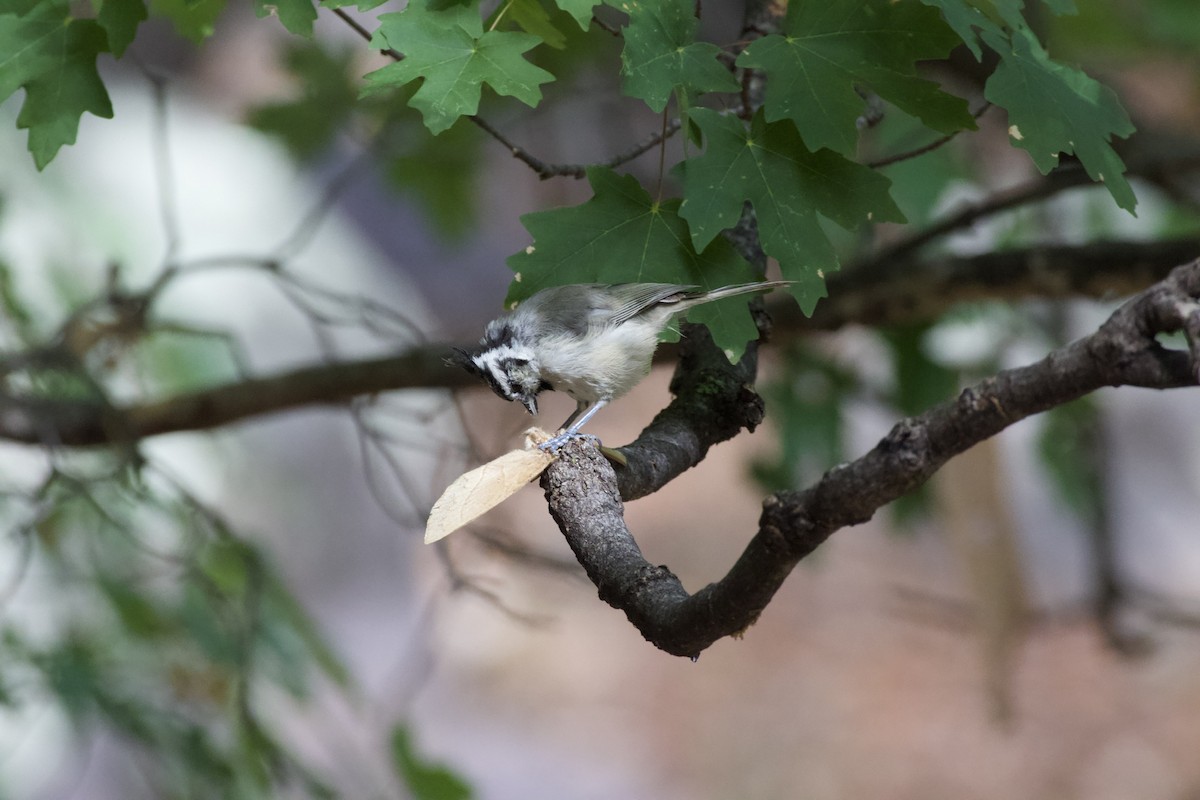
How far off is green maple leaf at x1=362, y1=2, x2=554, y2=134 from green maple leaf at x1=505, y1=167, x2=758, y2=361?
0.61 feet

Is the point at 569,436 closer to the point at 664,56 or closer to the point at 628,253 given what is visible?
the point at 628,253

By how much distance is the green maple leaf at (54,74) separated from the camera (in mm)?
1686

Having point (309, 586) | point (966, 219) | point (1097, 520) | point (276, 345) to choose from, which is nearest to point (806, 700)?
point (1097, 520)

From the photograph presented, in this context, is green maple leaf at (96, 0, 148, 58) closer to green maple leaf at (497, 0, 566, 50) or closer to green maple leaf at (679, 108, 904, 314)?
green maple leaf at (497, 0, 566, 50)

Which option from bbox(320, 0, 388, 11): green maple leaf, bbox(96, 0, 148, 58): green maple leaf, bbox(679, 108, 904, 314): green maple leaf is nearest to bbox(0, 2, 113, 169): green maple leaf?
bbox(96, 0, 148, 58): green maple leaf

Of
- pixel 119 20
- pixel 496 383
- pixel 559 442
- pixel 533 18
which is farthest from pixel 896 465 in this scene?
pixel 119 20

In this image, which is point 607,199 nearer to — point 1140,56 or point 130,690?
point 130,690

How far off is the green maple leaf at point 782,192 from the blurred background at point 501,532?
1130mm

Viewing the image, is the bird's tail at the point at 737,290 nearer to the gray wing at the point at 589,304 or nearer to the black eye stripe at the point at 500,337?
the gray wing at the point at 589,304

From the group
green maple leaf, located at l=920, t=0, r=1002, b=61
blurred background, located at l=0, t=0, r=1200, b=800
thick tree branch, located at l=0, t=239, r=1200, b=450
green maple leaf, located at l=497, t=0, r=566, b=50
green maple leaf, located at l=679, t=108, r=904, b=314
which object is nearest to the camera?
green maple leaf, located at l=920, t=0, r=1002, b=61

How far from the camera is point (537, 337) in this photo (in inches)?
69.4

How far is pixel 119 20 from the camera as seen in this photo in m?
1.67

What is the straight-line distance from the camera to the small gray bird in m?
1.73

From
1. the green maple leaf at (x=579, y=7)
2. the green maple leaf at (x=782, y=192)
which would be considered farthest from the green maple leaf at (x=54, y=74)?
the green maple leaf at (x=782, y=192)
